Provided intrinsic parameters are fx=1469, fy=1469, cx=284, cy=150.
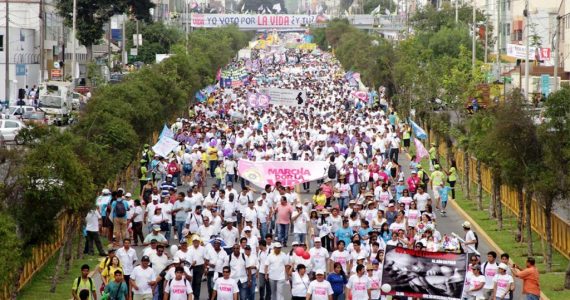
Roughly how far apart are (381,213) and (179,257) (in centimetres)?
577

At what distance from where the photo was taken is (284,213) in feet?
94.6

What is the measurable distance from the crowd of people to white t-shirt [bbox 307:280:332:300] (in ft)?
0.05

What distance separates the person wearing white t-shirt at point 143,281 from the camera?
21359 mm

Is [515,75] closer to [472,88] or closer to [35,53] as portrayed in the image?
[35,53]

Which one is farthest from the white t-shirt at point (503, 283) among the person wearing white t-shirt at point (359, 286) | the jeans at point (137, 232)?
the jeans at point (137, 232)

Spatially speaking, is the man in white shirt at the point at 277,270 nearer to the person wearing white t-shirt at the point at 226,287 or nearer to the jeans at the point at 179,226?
the person wearing white t-shirt at the point at 226,287

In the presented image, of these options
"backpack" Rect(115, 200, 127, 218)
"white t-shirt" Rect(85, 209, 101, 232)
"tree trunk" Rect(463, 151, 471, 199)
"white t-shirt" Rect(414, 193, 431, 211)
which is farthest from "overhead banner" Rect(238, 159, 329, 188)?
"white t-shirt" Rect(85, 209, 101, 232)

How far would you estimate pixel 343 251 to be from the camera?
2275 centimetres

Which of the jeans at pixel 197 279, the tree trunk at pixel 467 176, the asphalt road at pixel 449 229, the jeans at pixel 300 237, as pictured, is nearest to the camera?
the jeans at pixel 197 279

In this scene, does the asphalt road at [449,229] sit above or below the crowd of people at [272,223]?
below

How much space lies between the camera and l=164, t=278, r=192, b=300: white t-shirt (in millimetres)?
20656

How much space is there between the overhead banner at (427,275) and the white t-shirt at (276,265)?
2070 millimetres

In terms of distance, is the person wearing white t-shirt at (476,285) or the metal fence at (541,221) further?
the metal fence at (541,221)

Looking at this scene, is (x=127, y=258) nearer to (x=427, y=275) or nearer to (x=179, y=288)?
(x=179, y=288)
